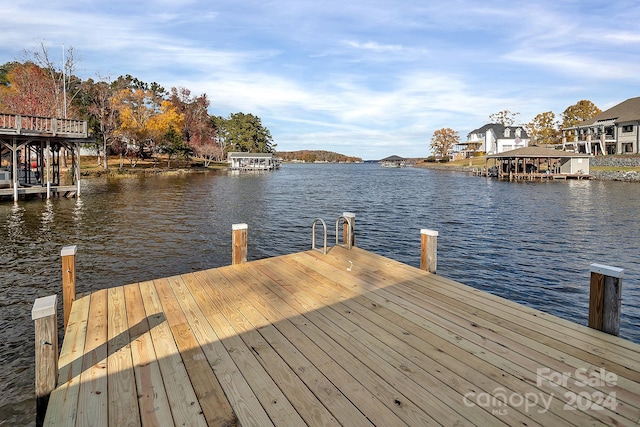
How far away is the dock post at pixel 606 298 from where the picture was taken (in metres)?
4.27

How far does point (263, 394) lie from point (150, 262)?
9.67 meters

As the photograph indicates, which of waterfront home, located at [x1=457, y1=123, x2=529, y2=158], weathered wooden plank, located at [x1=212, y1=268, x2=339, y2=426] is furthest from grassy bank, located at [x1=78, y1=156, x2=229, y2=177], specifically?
waterfront home, located at [x1=457, y1=123, x2=529, y2=158]

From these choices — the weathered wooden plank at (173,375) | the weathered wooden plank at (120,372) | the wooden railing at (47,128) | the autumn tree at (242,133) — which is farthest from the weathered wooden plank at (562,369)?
the autumn tree at (242,133)

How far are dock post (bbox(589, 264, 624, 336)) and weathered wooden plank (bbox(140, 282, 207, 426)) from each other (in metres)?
4.56

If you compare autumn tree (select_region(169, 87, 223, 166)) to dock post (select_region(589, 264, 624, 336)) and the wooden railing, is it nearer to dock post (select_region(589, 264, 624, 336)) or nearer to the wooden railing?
the wooden railing

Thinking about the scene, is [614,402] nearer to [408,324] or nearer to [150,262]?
[408,324]

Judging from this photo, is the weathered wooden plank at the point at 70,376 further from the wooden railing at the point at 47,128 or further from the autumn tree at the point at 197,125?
the autumn tree at the point at 197,125

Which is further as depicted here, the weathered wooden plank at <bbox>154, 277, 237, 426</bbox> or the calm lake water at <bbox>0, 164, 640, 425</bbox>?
the calm lake water at <bbox>0, 164, 640, 425</bbox>

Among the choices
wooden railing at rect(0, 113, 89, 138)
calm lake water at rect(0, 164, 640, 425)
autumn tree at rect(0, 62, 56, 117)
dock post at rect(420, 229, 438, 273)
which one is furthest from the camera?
autumn tree at rect(0, 62, 56, 117)

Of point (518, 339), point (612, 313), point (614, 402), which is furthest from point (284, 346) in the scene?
point (612, 313)

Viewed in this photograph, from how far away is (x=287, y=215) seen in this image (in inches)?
885

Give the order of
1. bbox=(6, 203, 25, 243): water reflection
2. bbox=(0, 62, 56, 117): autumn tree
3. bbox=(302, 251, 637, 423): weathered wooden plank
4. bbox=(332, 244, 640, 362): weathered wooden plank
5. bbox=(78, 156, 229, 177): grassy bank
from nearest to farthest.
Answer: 1. bbox=(302, 251, 637, 423): weathered wooden plank
2. bbox=(332, 244, 640, 362): weathered wooden plank
3. bbox=(6, 203, 25, 243): water reflection
4. bbox=(0, 62, 56, 117): autumn tree
5. bbox=(78, 156, 229, 177): grassy bank

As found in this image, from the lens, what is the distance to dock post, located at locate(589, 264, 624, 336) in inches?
168

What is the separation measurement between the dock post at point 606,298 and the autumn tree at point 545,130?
84.7 m
